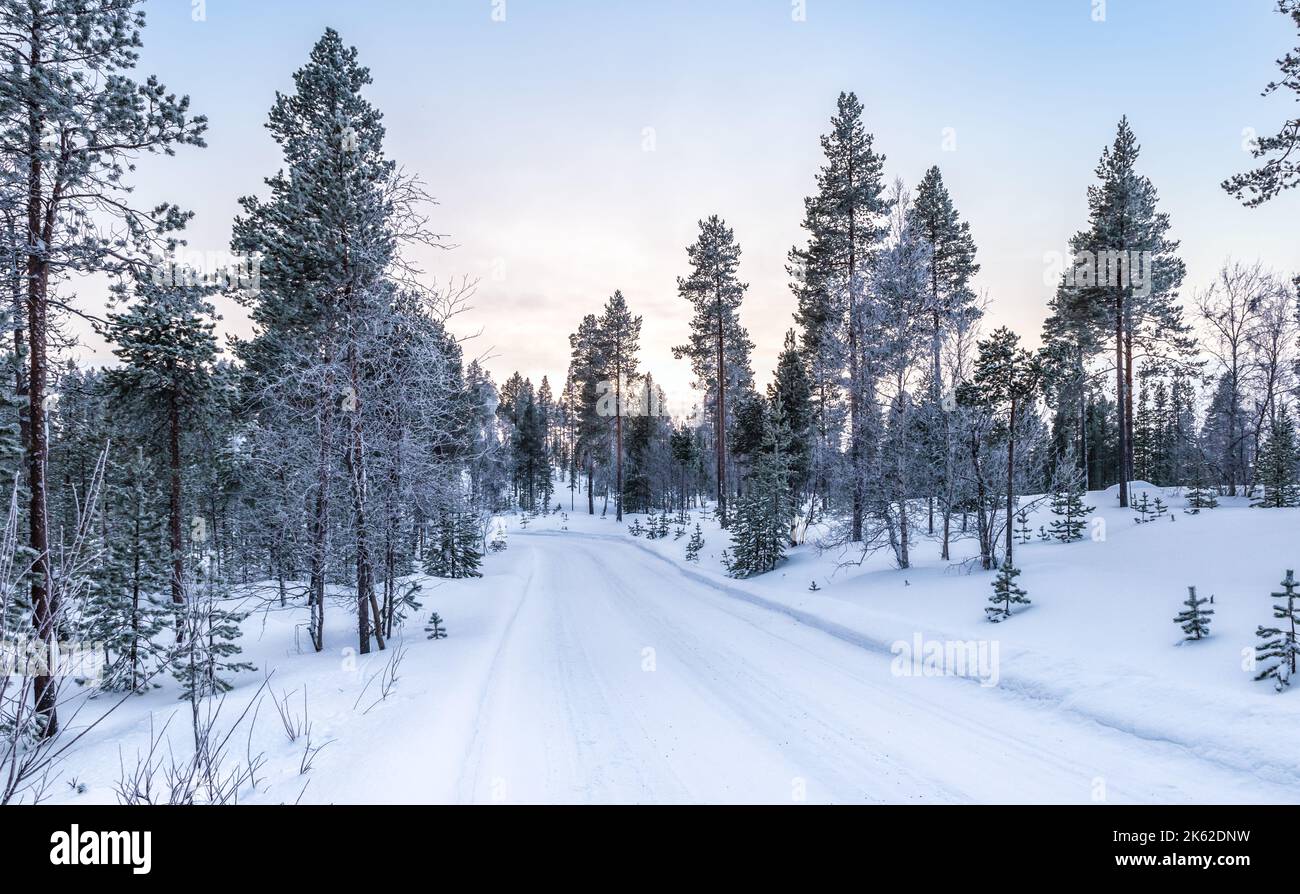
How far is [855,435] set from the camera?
605 inches

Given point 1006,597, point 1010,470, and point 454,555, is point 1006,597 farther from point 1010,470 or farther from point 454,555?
point 454,555

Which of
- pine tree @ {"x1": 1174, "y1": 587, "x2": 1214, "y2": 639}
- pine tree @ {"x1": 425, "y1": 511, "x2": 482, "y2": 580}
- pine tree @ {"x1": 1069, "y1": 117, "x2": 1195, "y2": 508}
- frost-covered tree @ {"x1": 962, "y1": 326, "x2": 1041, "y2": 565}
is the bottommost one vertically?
pine tree @ {"x1": 425, "y1": 511, "x2": 482, "y2": 580}

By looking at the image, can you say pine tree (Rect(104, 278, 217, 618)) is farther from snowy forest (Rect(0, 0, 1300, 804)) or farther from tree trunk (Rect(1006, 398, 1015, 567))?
tree trunk (Rect(1006, 398, 1015, 567))

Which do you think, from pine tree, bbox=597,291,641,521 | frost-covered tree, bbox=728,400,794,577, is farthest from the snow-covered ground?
pine tree, bbox=597,291,641,521

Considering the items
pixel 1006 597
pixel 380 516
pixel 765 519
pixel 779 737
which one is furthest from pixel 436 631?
pixel 765 519

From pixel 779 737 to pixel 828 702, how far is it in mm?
1342

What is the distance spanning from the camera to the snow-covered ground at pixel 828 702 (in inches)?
188

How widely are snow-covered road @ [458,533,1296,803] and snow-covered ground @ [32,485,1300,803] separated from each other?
0.03m

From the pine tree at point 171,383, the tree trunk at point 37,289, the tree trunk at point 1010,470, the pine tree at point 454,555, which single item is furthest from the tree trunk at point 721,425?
the tree trunk at point 37,289

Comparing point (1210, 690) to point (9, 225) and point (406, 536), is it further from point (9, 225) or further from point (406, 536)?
point (9, 225)

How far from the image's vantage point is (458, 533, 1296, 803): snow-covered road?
15.2ft

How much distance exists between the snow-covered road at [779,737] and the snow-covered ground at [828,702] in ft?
0.11

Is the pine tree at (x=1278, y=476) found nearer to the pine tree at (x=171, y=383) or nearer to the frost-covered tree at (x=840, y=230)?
the frost-covered tree at (x=840, y=230)

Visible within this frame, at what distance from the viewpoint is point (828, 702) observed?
677cm
